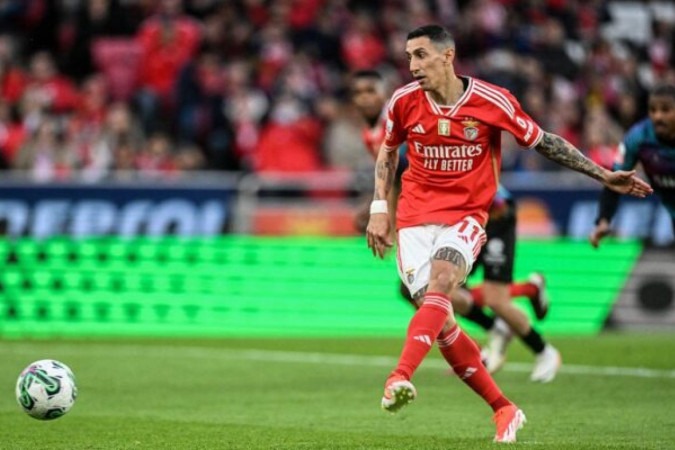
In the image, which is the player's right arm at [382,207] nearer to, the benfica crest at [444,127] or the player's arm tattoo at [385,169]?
the player's arm tattoo at [385,169]

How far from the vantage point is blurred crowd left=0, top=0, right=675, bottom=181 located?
2075 centimetres

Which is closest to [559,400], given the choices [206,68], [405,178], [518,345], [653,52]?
[405,178]

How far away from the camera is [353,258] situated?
1869 cm

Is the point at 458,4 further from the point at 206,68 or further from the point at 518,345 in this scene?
the point at 518,345

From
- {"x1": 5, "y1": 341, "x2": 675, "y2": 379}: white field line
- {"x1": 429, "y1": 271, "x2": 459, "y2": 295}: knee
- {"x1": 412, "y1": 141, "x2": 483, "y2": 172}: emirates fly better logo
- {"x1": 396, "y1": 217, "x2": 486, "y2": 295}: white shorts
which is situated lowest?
{"x1": 5, "y1": 341, "x2": 675, "y2": 379}: white field line

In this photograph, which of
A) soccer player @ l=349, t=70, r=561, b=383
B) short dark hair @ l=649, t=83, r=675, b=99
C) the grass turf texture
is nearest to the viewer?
the grass turf texture

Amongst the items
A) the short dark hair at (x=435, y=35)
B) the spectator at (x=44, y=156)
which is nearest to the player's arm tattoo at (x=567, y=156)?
the short dark hair at (x=435, y=35)

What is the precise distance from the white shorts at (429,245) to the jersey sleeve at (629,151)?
10.5 feet

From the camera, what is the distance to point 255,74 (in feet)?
73.8

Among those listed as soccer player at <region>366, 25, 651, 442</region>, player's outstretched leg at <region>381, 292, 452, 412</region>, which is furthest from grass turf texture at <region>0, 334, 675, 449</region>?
soccer player at <region>366, 25, 651, 442</region>

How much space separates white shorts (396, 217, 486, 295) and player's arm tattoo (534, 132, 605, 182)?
635 millimetres

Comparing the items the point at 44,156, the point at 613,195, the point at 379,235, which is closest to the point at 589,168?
the point at 379,235

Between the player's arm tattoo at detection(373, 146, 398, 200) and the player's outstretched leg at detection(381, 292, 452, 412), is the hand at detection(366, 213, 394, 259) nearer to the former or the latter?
the player's arm tattoo at detection(373, 146, 398, 200)

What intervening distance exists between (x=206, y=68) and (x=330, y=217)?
158 inches
